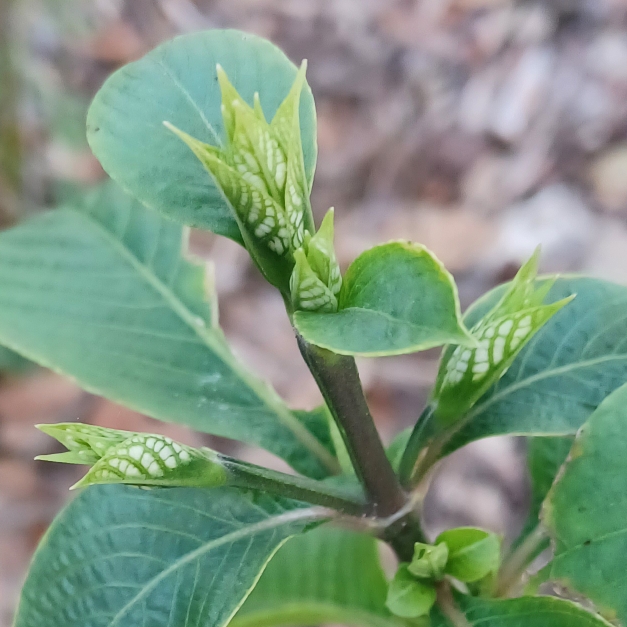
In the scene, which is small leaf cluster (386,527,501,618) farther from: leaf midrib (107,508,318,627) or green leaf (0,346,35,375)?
green leaf (0,346,35,375)

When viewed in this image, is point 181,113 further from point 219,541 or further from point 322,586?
point 322,586

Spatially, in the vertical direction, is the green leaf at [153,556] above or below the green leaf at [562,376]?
below

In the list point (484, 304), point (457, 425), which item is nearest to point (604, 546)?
point (457, 425)

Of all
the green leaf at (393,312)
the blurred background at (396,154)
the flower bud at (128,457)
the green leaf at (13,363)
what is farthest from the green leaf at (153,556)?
the green leaf at (13,363)

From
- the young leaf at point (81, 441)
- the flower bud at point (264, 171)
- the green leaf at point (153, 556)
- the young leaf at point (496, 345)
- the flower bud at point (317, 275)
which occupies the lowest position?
the green leaf at point (153, 556)

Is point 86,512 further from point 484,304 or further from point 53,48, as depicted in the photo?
point 53,48

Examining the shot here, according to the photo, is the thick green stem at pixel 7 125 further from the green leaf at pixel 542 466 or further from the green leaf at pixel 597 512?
the green leaf at pixel 597 512

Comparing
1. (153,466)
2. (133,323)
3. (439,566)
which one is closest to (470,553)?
(439,566)
